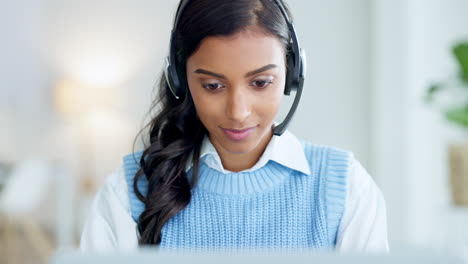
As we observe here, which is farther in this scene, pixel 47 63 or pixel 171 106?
pixel 47 63

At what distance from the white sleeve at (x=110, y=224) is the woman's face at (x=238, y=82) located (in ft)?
0.85

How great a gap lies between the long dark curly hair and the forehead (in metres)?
0.01

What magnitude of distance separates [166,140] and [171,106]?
71mm

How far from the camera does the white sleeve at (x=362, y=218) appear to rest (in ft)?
3.66

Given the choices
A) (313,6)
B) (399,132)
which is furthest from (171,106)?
(313,6)

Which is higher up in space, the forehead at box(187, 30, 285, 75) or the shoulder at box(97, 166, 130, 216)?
the forehead at box(187, 30, 285, 75)

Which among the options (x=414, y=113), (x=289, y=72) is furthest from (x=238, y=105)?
(x=414, y=113)

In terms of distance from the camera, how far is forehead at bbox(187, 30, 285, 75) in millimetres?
960

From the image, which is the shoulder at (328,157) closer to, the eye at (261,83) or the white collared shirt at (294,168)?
the white collared shirt at (294,168)

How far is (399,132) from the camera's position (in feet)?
11.7

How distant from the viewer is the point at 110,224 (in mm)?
1164

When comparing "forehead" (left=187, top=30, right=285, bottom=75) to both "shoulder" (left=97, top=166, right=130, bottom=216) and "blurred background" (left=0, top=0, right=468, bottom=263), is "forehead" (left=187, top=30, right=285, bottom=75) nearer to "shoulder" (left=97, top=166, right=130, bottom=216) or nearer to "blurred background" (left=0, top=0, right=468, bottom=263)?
"shoulder" (left=97, top=166, right=130, bottom=216)

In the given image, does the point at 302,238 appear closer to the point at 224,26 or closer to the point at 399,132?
the point at 224,26

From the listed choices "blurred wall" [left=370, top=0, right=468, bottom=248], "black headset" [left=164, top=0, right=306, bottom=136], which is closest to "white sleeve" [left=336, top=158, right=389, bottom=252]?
"black headset" [left=164, top=0, right=306, bottom=136]
